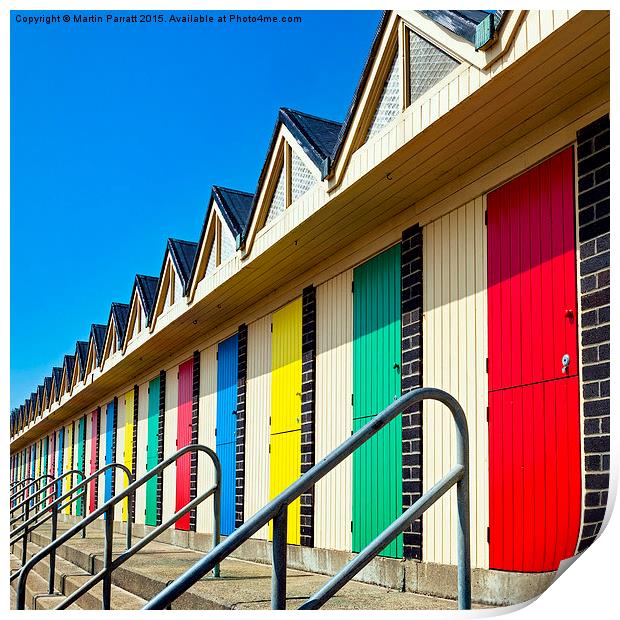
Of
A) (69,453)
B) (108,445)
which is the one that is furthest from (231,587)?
(69,453)

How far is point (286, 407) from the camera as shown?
8.73 meters

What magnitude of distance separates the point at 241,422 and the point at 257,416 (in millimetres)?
461

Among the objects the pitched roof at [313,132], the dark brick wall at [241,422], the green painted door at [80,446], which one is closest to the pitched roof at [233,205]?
the dark brick wall at [241,422]

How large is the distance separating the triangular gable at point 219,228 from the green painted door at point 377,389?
7.63 ft

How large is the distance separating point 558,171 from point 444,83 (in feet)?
2.78

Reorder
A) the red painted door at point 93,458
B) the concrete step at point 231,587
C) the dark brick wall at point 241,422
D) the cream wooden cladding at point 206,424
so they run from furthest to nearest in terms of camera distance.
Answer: the red painted door at point 93,458 < the cream wooden cladding at point 206,424 < the dark brick wall at point 241,422 < the concrete step at point 231,587

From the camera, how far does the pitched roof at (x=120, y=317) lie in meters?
14.5

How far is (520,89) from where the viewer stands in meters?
4.88

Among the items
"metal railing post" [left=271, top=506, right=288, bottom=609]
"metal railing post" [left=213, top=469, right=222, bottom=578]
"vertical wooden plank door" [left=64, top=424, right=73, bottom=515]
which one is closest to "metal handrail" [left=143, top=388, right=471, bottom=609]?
"metal railing post" [left=271, top=506, right=288, bottom=609]

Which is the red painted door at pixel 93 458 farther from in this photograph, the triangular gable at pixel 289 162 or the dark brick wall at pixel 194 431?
the triangular gable at pixel 289 162

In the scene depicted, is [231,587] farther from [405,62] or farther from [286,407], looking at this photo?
[405,62]

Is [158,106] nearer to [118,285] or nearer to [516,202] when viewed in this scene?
[516,202]
